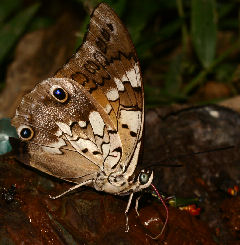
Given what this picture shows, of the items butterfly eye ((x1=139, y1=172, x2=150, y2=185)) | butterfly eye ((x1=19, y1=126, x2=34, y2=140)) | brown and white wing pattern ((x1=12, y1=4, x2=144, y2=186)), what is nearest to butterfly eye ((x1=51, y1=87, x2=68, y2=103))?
brown and white wing pattern ((x1=12, y1=4, x2=144, y2=186))

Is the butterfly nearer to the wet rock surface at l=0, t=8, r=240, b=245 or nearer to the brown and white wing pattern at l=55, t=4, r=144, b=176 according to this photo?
the brown and white wing pattern at l=55, t=4, r=144, b=176

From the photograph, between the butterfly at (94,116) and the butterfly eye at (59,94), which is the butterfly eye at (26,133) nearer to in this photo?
the butterfly at (94,116)

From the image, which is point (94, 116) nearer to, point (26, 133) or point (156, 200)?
point (26, 133)

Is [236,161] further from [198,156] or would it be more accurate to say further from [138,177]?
[138,177]

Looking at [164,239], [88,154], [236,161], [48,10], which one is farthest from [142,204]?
[48,10]

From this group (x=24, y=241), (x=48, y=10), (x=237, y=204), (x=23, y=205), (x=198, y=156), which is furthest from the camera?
(x=48, y=10)

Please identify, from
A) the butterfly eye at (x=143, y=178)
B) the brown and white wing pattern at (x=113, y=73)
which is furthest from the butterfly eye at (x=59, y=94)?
the butterfly eye at (x=143, y=178)

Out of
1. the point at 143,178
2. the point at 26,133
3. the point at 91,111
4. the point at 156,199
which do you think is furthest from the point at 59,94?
the point at 156,199
